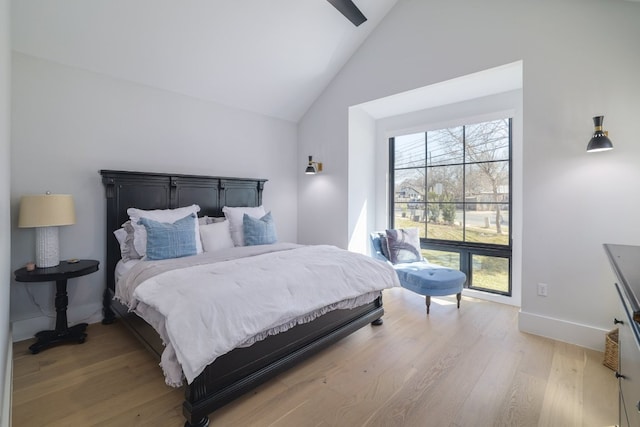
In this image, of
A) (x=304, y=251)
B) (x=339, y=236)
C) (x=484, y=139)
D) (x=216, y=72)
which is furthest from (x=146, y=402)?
(x=484, y=139)

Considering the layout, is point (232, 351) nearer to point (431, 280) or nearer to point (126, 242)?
point (126, 242)

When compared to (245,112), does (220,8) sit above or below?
above

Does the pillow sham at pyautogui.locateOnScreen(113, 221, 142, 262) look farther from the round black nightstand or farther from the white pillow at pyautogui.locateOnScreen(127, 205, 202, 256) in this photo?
the round black nightstand

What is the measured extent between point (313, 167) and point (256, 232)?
1.62 metres

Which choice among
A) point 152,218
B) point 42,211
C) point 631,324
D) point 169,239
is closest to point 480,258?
point 631,324

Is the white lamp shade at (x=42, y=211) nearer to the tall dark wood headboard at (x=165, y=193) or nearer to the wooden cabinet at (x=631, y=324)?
the tall dark wood headboard at (x=165, y=193)

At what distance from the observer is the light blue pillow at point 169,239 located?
2.67 meters

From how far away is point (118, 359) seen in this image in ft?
7.61

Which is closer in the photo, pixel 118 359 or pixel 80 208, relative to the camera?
pixel 118 359

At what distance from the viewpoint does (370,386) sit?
1984 mm

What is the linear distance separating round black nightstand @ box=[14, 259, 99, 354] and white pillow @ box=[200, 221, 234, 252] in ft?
3.21

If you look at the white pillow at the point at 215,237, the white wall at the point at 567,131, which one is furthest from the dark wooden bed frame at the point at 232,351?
the white wall at the point at 567,131

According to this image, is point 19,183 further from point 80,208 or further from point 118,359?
point 118,359

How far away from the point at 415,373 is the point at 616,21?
326 centimetres
